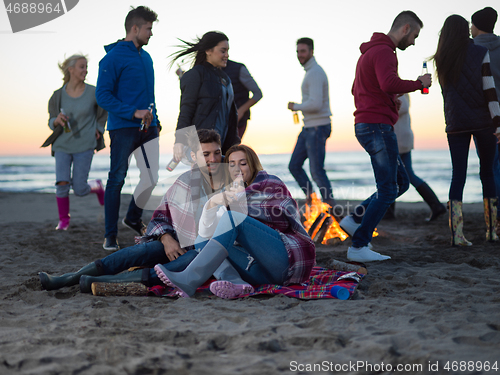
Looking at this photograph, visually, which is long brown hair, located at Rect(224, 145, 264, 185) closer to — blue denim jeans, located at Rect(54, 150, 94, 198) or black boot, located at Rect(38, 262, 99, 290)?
black boot, located at Rect(38, 262, 99, 290)

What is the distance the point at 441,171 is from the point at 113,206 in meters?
19.8

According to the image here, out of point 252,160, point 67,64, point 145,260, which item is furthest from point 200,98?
point 67,64

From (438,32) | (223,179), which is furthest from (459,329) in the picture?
(438,32)

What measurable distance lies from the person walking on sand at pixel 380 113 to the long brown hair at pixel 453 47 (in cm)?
59

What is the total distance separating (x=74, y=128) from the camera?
542 cm

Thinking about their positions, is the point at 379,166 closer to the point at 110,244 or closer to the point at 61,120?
the point at 110,244

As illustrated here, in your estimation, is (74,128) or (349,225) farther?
(74,128)

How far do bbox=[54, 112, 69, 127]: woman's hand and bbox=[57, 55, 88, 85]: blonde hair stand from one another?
1.70ft

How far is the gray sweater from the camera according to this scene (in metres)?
5.39

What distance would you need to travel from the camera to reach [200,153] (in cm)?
321

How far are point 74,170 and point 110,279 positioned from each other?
3058mm

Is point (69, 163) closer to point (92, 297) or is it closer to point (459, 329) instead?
point (92, 297)

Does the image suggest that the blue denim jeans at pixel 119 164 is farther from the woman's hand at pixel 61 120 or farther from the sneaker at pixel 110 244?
the woman's hand at pixel 61 120

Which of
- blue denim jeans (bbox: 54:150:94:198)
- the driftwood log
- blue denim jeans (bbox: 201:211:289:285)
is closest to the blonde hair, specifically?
blue denim jeans (bbox: 54:150:94:198)
